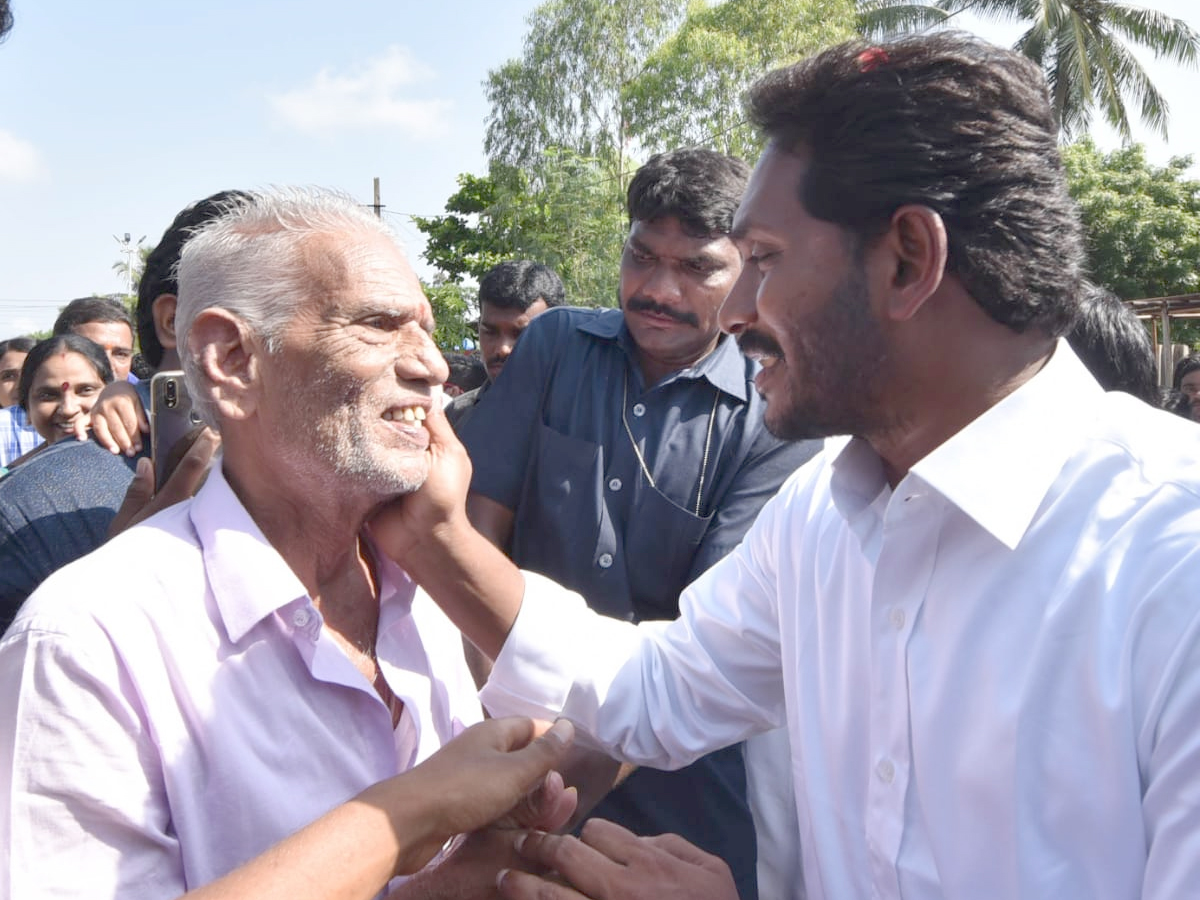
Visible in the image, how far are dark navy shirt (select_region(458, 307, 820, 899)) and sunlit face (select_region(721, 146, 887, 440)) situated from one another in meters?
0.93

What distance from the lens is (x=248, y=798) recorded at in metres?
1.70

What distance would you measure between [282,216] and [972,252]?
4.28 ft

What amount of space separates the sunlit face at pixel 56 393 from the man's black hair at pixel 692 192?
3.27 metres

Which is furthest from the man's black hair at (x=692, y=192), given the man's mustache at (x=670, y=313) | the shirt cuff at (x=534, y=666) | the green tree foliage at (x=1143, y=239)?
the green tree foliage at (x=1143, y=239)

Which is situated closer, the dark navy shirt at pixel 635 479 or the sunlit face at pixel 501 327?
the dark navy shirt at pixel 635 479

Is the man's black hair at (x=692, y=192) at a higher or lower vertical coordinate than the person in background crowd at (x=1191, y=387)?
higher

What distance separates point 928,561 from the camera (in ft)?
5.89

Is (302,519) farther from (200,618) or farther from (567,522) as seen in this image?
(567,522)

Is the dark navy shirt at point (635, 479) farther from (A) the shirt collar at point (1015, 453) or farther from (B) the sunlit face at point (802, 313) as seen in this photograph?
(A) the shirt collar at point (1015, 453)

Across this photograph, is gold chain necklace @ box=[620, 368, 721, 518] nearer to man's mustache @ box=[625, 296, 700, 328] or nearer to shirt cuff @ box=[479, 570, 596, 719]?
man's mustache @ box=[625, 296, 700, 328]

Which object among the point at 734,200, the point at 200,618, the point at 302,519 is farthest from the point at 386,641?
the point at 734,200

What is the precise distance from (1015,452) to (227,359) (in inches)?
57.0

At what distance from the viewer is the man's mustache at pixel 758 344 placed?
2.03 metres

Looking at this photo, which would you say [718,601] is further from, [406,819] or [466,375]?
[466,375]
